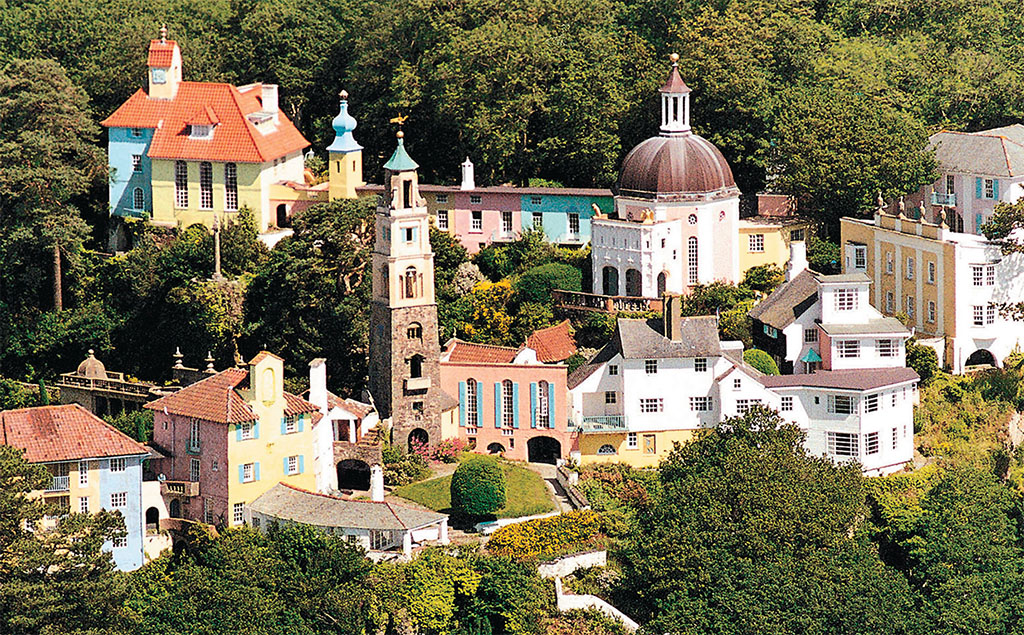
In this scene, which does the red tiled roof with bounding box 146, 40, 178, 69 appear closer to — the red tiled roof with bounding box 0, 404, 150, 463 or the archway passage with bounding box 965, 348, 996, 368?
the red tiled roof with bounding box 0, 404, 150, 463

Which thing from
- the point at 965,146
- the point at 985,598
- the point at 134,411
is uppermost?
the point at 965,146

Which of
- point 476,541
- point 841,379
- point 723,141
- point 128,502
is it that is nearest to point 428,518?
point 476,541

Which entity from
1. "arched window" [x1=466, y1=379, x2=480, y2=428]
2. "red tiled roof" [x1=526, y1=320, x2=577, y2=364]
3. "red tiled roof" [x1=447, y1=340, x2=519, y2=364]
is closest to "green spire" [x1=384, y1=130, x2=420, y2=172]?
"red tiled roof" [x1=447, y1=340, x2=519, y2=364]

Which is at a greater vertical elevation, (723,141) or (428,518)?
(723,141)

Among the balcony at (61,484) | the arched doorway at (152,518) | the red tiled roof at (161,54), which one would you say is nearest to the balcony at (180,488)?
the arched doorway at (152,518)

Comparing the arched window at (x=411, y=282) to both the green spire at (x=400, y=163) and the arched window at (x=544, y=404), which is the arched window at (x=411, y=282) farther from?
the arched window at (x=544, y=404)

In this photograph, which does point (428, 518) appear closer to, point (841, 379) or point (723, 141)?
point (841, 379)
